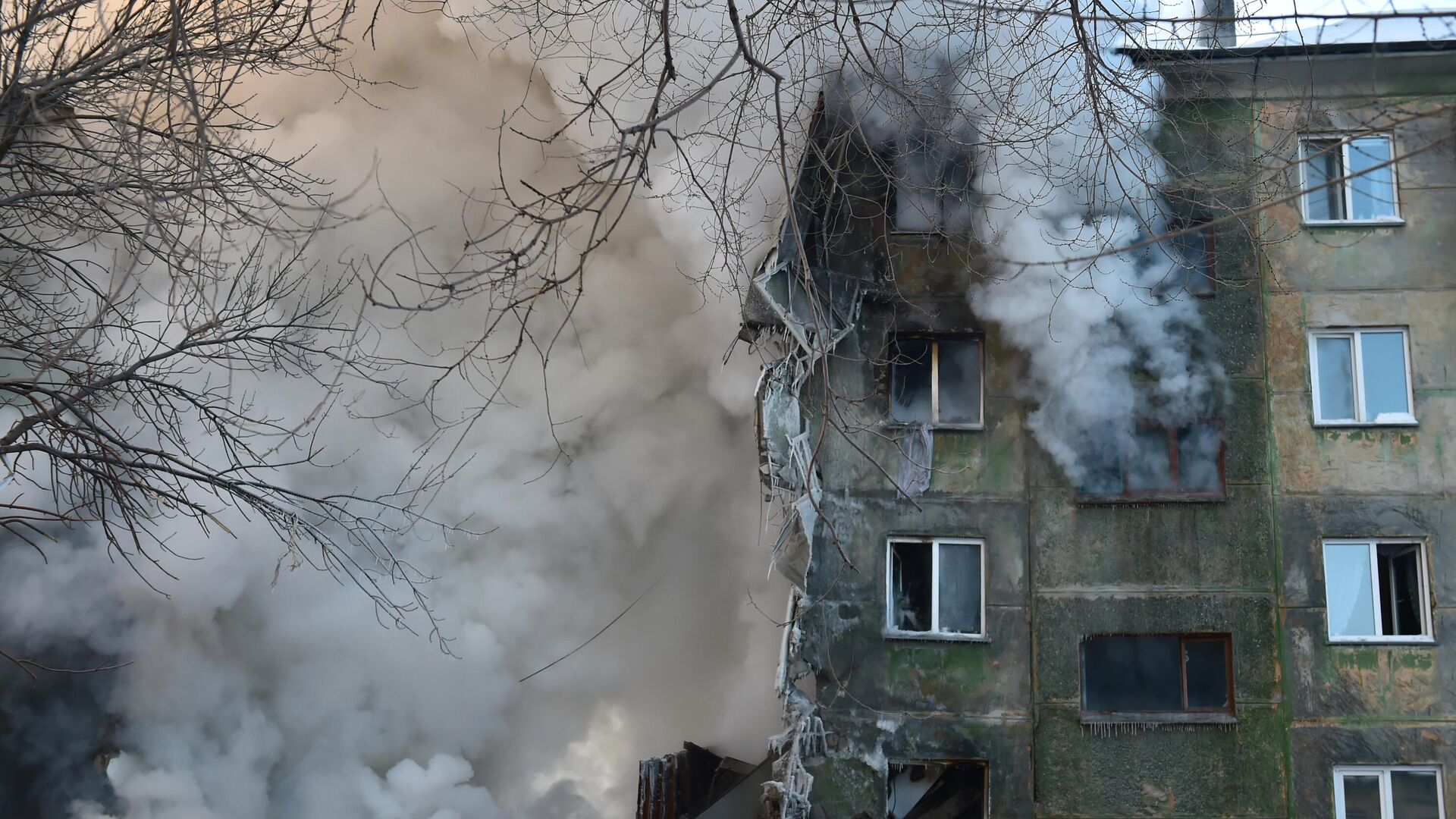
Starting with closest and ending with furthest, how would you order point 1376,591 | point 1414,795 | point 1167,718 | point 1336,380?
point 1414,795
point 1167,718
point 1376,591
point 1336,380

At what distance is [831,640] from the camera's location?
10.2 metres

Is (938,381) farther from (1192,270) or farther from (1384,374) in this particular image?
(1384,374)

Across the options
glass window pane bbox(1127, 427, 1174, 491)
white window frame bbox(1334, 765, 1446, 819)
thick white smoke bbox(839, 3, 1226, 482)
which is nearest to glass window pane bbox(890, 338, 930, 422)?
thick white smoke bbox(839, 3, 1226, 482)

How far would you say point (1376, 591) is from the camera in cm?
1005

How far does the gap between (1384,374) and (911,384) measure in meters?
4.21

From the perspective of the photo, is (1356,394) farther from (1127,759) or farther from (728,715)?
(728,715)

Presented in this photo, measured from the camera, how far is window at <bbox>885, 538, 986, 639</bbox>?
10.3 meters

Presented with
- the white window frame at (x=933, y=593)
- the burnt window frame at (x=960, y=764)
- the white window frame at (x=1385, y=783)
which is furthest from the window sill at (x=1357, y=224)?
the burnt window frame at (x=960, y=764)

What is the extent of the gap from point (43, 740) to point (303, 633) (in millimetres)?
3007

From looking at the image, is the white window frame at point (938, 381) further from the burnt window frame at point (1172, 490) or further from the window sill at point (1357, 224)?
the window sill at point (1357, 224)

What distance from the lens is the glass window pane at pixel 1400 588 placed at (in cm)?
1000

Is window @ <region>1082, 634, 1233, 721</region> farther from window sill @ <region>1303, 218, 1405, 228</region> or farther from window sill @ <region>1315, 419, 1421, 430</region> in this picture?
window sill @ <region>1303, 218, 1405, 228</region>

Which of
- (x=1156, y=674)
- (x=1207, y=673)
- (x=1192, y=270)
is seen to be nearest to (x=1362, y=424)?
(x=1192, y=270)

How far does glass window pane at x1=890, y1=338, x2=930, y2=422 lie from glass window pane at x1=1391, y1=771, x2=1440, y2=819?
16.2 feet
